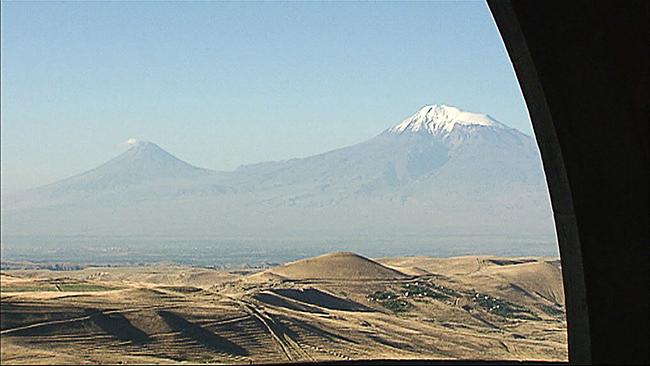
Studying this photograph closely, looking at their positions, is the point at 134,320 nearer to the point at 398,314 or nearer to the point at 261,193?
the point at 398,314

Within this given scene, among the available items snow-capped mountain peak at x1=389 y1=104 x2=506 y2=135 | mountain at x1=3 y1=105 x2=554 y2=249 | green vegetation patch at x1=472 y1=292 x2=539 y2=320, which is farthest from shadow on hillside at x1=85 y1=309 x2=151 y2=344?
snow-capped mountain peak at x1=389 y1=104 x2=506 y2=135

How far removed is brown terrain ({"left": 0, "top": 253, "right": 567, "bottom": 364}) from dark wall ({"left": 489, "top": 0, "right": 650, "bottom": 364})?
→ 19200 millimetres

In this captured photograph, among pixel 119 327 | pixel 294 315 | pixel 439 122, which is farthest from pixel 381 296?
pixel 439 122

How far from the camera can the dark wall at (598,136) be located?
317cm

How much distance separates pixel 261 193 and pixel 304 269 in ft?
421

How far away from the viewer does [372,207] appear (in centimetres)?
16950

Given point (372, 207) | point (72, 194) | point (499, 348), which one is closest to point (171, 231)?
point (72, 194)

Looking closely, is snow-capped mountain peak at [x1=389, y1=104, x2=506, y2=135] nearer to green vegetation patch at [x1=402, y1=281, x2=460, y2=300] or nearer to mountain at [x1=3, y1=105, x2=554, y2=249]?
mountain at [x1=3, y1=105, x2=554, y2=249]

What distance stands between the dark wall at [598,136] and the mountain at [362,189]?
140 metres

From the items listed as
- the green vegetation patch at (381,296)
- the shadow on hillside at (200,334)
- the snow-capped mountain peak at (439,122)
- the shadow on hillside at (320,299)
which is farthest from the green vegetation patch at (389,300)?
the snow-capped mountain peak at (439,122)

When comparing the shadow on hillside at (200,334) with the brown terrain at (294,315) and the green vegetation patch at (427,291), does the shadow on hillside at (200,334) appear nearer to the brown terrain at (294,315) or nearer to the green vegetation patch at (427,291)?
the brown terrain at (294,315)

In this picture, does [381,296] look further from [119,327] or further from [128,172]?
[128,172]

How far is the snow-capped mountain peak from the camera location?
175375 millimetres

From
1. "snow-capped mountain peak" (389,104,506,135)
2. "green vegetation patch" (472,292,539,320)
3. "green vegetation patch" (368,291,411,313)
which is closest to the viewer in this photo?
"green vegetation patch" (368,291,411,313)
